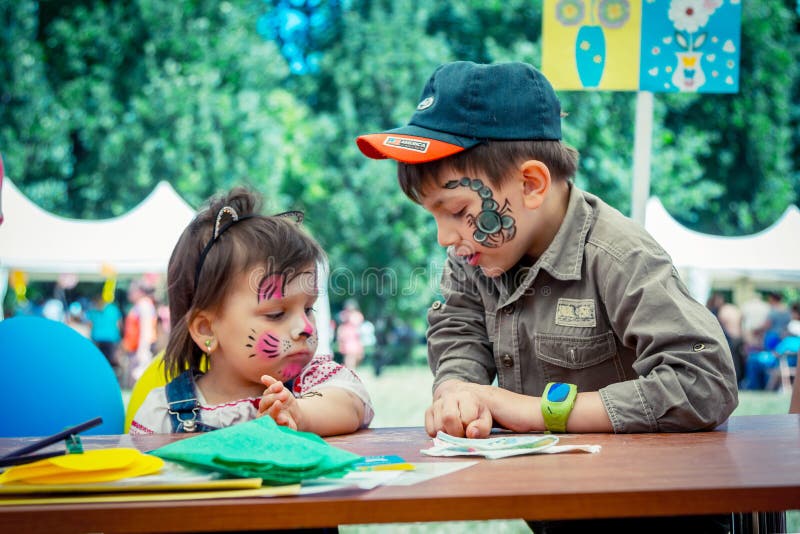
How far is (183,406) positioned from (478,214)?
0.68 meters

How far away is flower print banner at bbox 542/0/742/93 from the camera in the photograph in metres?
2.22

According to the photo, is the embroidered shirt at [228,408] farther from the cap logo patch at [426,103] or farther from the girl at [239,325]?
the cap logo patch at [426,103]

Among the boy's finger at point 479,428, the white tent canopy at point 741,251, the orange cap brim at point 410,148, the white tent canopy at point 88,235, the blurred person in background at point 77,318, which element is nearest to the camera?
the boy's finger at point 479,428

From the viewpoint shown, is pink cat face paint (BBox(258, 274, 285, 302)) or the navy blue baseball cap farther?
pink cat face paint (BBox(258, 274, 285, 302))

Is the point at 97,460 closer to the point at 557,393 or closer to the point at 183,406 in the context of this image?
the point at 183,406

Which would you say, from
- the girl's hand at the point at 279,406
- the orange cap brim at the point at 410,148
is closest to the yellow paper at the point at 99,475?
the girl's hand at the point at 279,406

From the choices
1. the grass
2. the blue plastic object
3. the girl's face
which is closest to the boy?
the girl's face

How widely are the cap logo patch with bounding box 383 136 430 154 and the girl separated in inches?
12.5

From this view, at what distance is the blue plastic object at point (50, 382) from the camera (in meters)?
1.78

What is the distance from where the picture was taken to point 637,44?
2254mm

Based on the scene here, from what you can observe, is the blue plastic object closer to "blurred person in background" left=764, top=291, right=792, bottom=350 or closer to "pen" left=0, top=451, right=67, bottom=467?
"pen" left=0, top=451, right=67, bottom=467

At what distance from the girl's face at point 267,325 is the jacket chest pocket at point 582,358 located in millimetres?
467

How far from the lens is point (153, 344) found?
11.4m

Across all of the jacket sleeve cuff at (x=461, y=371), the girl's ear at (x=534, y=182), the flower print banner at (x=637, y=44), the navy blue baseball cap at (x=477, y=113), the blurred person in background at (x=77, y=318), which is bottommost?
the blurred person in background at (x=77, y=318)
